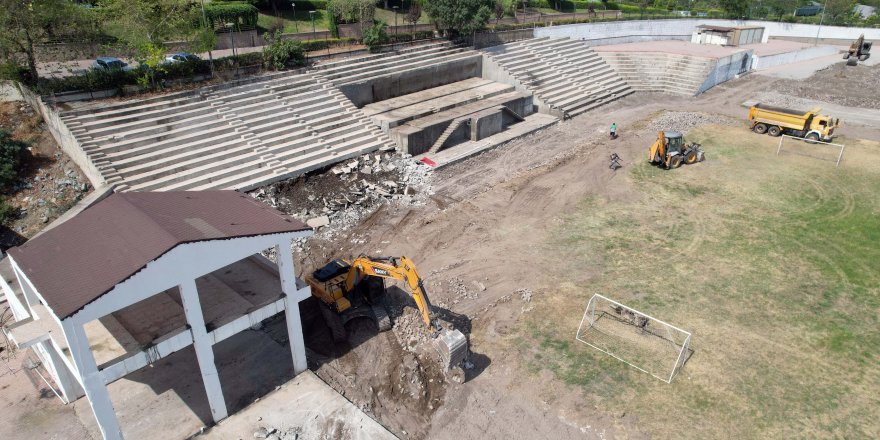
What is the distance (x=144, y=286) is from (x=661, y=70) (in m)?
42.7

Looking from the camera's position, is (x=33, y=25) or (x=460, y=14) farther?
(x=460, y=14)

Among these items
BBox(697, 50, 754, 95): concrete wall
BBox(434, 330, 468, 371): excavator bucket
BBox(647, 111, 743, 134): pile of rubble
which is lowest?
BBox(434, 330, 468, 371): excavator bucket

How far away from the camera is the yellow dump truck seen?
3105cm

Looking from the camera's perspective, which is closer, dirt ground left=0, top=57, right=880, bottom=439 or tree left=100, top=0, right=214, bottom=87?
dirt ground left=0, top=57, right=880, bottom=439

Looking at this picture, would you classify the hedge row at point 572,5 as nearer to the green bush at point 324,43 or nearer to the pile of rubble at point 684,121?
the pile of rubble at point 684,121

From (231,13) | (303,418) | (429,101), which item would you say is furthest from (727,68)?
(303,418)

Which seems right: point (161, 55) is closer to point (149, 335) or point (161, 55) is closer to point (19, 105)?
point (19, 105)

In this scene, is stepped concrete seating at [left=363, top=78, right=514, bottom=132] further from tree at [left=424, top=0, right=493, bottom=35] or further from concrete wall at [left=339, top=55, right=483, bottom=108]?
Answer: tree at [left=424, top=0, right=493, bottom=35]

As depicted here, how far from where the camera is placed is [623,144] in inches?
1241

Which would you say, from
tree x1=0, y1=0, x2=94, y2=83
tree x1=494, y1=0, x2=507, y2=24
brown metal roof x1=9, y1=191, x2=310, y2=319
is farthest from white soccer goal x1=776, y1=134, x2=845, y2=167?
tree x1=0, y1=0, x2=94, y2=83

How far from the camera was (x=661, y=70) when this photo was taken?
144 ft

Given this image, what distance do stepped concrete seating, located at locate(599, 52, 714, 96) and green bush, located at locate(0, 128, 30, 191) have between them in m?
39.1

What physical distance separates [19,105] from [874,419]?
32615mm

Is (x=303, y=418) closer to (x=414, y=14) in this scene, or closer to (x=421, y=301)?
(x=421, y=301)
